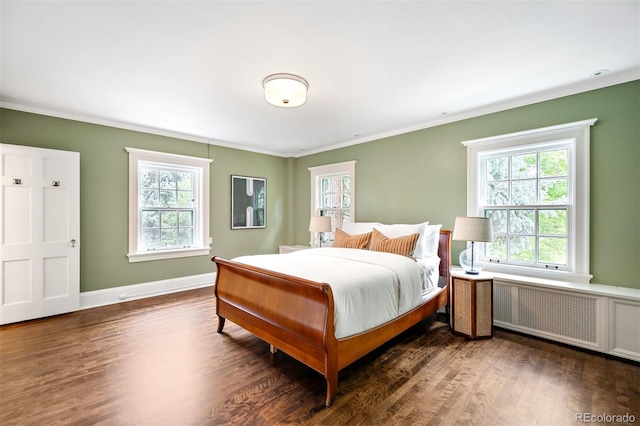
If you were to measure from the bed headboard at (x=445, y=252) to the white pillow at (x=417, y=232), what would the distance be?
28 centimetres

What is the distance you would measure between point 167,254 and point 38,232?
Result: 152 centimetres

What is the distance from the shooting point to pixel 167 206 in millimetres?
4523

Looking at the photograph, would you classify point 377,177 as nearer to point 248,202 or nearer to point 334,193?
point 334,193

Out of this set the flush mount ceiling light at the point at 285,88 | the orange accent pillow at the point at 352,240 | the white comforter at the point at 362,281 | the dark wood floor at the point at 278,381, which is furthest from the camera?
the orange accent pillow at the point at 352,240

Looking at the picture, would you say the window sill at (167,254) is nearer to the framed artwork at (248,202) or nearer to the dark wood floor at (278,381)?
the framed artwork at (248,202)

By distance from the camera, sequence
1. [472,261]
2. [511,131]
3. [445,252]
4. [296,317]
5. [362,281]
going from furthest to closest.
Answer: [445,252]
[511,131]
[472,261]
[362,281]
[296,317]

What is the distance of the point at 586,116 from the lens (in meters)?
2.81

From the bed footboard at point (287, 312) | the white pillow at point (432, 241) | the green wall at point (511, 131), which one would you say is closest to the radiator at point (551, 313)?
the green wall at point (511, 131)

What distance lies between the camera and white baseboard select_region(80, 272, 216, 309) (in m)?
3.79

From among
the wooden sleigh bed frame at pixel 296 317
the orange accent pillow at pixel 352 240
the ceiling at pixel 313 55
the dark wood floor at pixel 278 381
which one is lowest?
the dark wood floor at pixel 278 381

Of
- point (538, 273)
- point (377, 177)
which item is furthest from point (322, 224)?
point (538, 273)

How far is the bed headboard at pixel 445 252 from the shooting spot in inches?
137

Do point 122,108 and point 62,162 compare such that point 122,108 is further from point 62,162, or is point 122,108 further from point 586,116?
point 586,116

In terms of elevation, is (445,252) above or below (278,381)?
above
